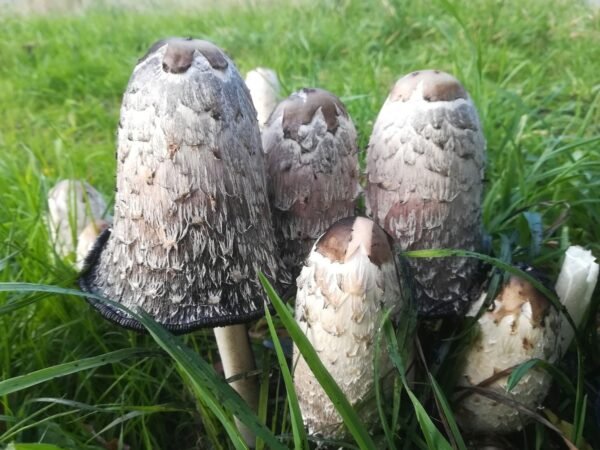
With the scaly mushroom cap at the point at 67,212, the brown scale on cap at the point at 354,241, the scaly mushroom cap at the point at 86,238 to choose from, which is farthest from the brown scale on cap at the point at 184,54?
the scaly mushroom cap at the point at 67,212

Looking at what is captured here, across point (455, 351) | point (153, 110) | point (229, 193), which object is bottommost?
point (455, 351)

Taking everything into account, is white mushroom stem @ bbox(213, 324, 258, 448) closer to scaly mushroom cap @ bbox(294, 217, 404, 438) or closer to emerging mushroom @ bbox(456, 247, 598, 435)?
scaly mushroom cap @ bbox(294, 217, 404, 438)

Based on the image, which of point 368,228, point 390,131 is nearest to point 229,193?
point 368,228

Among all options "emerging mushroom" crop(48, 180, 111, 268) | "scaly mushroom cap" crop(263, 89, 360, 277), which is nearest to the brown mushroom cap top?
"scaly mushroom cap" crop(263, 89, 360, 277)

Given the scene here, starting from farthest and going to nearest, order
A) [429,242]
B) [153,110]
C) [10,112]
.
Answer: [10,112] < [429,242] < [153,110]

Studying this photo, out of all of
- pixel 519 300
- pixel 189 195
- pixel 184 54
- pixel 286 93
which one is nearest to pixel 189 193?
pixel 189 195

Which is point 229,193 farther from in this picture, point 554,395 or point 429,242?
point 554,395

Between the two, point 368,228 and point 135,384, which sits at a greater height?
point 368,228

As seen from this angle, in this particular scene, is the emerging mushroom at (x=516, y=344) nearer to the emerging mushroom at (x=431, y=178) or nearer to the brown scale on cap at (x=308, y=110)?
the emerging mushroom at (x=431, y=178)
